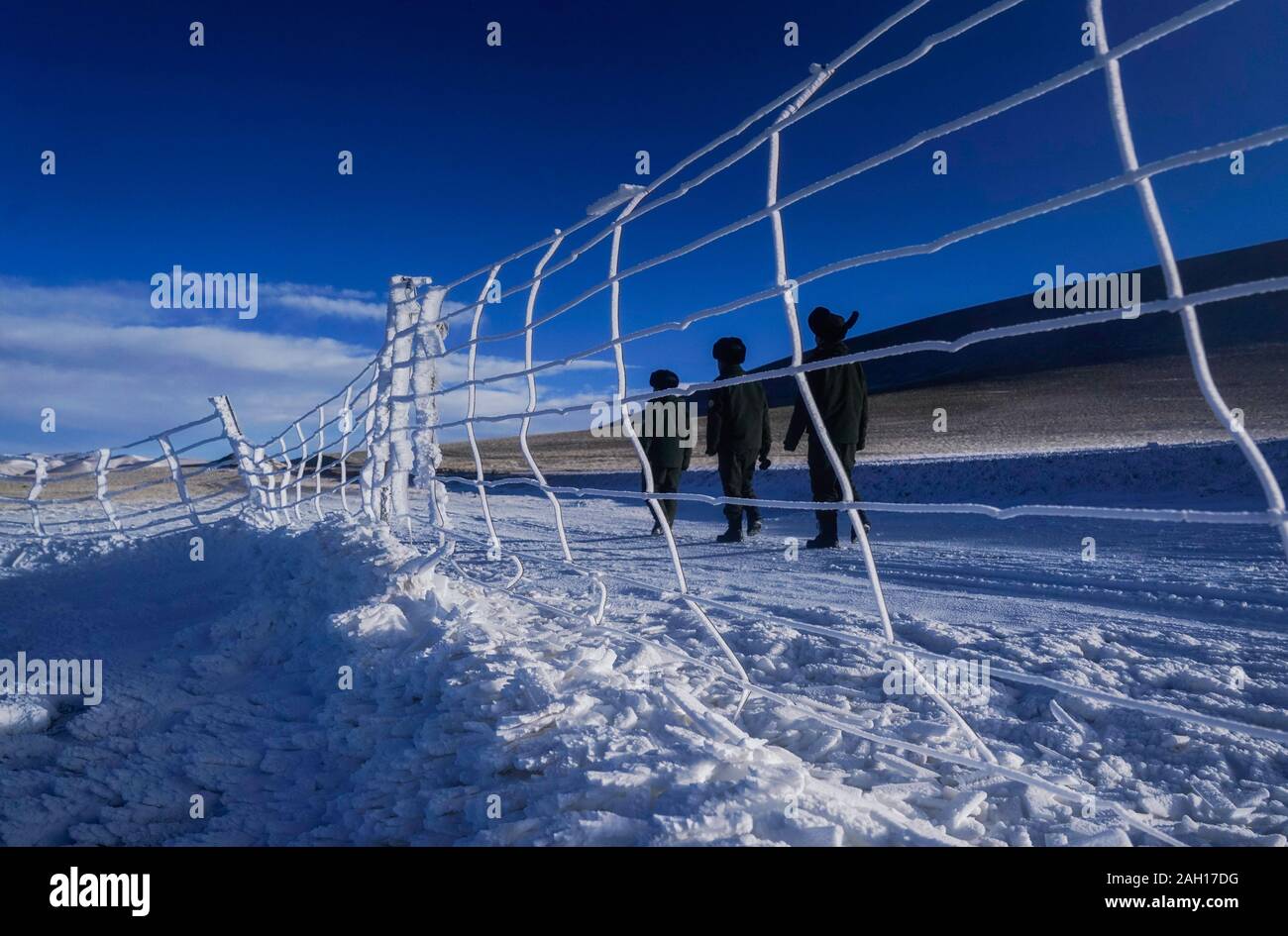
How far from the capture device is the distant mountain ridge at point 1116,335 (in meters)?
42.7

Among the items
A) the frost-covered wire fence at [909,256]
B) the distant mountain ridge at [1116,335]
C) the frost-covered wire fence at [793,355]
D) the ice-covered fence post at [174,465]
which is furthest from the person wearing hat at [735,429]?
the distant mountain ridge at [1116,335]

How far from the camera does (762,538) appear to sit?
22.5ft

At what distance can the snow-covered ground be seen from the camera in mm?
1655

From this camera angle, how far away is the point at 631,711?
193 cm

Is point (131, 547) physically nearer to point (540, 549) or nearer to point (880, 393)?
point (540, 549)

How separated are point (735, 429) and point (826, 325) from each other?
1.27 meters

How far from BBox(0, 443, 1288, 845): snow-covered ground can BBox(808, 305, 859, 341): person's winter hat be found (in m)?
2.01

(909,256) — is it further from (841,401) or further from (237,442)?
(237,442)

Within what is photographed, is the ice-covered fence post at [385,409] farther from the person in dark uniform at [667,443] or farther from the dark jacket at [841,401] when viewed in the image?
the dark jacket at [841,401]

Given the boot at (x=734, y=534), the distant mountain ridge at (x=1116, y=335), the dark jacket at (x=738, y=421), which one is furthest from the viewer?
the distant mountain ridge at (x=1116, y=335)

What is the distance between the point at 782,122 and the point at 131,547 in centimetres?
546

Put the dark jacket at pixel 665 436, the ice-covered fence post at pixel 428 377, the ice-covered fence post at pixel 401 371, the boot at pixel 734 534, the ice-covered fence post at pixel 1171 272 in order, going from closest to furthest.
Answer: the ice-covered fence post at pixel 1171 272 < the ice-covered fence post at pixel 428 377 < the ice-covered fence post at pixel 401 371 < the boot at pixel 734 534 < the dark jacket at pixel 665 436

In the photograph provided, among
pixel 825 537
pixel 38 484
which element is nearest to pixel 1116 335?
pixel 825 537

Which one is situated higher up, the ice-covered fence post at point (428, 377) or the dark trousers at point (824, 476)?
the ice-covered fence post at point (428, 377)
